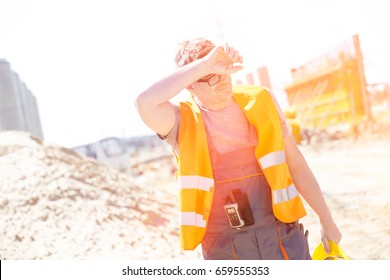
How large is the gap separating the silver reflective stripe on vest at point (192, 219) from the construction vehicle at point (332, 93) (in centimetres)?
538

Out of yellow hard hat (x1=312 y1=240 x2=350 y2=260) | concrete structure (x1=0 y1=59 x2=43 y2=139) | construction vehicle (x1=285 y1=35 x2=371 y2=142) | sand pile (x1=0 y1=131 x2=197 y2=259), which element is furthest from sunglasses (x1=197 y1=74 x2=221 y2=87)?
construction vehicle (x1=285 y1=35 x2=371 y2=142)

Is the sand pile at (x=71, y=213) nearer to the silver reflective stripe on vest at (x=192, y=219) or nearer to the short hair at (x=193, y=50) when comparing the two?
the silver reflective stripe on vest at (x=192, y=219)

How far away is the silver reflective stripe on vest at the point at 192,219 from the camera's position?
138 cm

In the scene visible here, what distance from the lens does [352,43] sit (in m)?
6.15

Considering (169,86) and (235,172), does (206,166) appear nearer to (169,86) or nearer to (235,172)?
(235,172)

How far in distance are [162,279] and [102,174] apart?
2.42 m

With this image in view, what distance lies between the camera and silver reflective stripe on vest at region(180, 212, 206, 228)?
1.38 metres

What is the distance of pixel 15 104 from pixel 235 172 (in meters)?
4.90

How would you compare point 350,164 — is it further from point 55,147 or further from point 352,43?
point 55,147

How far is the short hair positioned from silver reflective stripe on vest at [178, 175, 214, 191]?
38 centimetres

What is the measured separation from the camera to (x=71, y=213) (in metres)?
3.19

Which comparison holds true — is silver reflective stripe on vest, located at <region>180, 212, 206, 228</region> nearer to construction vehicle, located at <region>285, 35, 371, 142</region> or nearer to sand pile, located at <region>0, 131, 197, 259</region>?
sand pile, located at <region>0, 131, 197, 259</region>

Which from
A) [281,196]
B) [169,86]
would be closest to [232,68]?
Answer: [169,86]

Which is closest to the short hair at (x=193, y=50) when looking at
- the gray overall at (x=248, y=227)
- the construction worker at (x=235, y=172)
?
the construction worker at (x=235, y=172)
